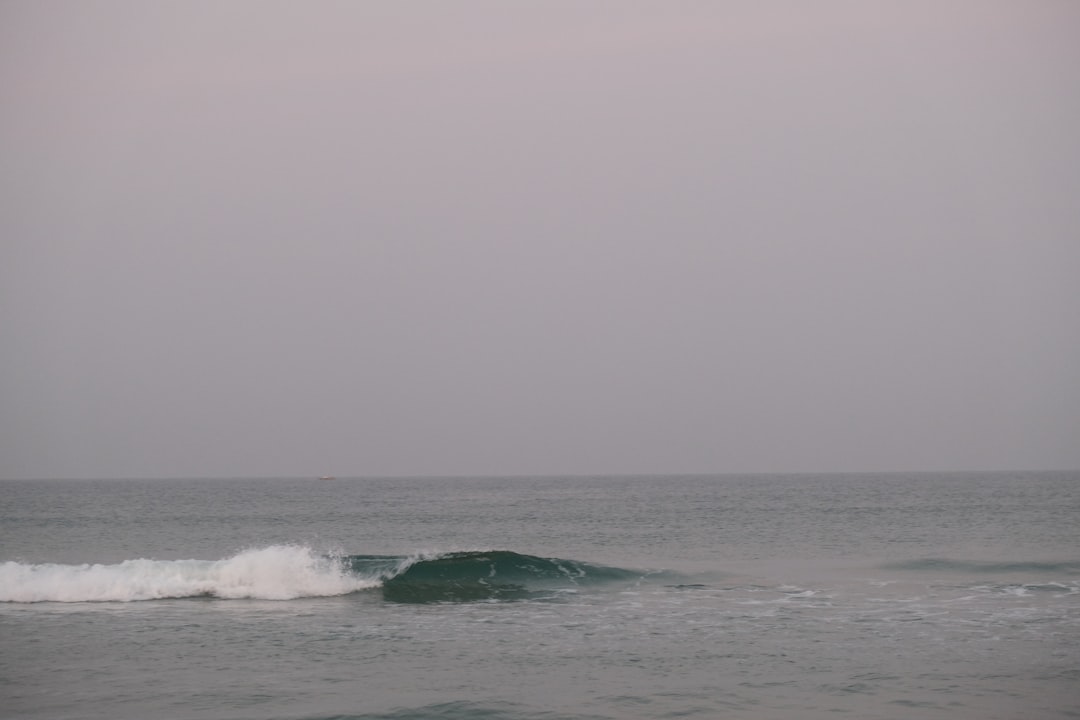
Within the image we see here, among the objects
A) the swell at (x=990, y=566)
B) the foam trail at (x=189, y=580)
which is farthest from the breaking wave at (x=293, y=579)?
the swell at (x=990, y=566)

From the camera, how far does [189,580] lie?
93.2ft

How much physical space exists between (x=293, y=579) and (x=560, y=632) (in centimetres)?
1134

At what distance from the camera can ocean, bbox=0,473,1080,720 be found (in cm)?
1505

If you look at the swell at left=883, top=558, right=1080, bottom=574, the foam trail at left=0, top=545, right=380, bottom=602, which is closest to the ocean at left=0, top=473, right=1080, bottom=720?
the foam trail at left=0, top=545, right=380, bottom=602

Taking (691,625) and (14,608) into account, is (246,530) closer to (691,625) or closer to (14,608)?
(14,608)

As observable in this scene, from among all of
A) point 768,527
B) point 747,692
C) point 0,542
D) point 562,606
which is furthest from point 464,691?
point 0,542

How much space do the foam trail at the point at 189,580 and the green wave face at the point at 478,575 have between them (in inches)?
61.4

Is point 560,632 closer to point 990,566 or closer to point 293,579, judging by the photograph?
point 293,579

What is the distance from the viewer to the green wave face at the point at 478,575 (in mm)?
27953

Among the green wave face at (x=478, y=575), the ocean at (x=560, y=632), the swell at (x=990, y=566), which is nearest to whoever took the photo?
the ocean at (x=560, y=632)

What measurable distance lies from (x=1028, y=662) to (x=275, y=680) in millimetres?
13837

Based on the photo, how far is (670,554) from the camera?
3759 centimetres

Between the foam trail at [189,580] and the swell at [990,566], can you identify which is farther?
the swell at [990,566]

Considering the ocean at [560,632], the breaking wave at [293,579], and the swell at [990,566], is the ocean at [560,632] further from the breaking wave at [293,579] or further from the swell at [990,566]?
the swell at [990,566]
